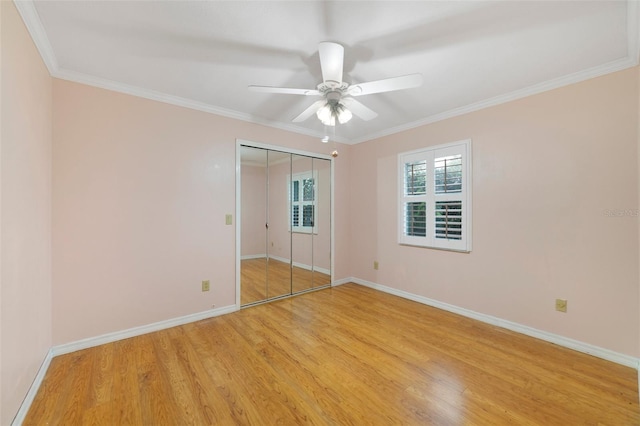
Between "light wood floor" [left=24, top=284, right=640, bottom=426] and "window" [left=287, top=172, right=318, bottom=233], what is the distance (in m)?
1.58

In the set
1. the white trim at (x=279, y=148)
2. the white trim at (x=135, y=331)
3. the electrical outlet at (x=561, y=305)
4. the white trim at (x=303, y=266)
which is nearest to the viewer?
the white trim at (x=135, y=331)

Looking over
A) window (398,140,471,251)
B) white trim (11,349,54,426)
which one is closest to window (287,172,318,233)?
window (398,140,471,251)

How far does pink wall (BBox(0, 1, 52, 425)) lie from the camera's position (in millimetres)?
1390

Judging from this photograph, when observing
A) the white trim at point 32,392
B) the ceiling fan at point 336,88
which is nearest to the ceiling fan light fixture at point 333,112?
the ceiling fan at point 336,88

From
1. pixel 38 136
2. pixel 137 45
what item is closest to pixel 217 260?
pixel 38 136

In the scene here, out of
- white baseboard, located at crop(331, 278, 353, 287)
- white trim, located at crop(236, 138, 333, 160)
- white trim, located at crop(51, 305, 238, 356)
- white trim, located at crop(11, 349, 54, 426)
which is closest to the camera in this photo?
white trim, located at crop(11, 349, 54, 426)

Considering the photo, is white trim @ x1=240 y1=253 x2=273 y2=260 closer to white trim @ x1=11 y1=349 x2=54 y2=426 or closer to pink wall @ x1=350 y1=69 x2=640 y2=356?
white trim @ x1=11 y1=349 x2=54 y2=426

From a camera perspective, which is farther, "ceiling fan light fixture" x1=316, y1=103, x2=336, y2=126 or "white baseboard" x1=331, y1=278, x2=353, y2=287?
"white baseboard" x1=331, y1=278, x2=353, y2=287

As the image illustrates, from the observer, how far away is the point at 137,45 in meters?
1.94

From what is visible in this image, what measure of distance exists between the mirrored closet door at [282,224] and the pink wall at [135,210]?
0.27m

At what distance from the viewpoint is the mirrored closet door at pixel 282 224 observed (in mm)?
3436

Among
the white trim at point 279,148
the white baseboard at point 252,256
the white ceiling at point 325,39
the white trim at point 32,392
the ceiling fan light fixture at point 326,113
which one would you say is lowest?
the white trim at point 32,392

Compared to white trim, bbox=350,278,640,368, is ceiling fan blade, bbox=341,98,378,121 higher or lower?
higher

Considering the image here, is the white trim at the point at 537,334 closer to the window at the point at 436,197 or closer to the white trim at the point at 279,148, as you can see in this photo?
the window at the point at 436,197
